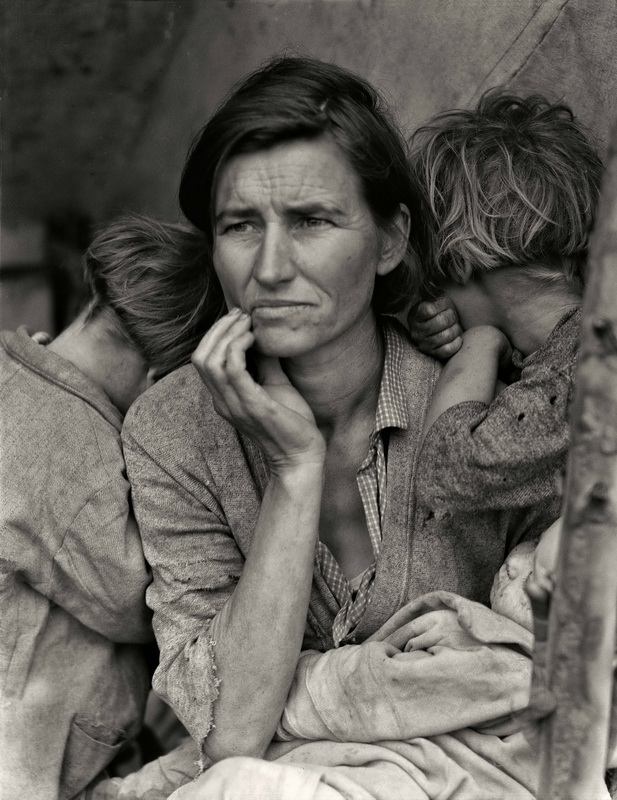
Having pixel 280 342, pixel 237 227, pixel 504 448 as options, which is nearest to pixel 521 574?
pixel 504 448

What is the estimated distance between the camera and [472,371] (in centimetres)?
230

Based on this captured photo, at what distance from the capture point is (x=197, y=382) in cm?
242

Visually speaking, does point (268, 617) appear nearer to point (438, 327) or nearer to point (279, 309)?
point (279, 309)

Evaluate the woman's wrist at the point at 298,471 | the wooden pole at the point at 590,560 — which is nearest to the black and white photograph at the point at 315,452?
the woman's wrist at the point at 298,471

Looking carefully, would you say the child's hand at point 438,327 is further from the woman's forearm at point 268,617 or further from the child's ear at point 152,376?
the child's ear at point 152,376

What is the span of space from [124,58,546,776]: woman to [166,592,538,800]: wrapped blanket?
4.7 inches

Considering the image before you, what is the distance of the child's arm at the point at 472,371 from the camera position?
2.24 meters

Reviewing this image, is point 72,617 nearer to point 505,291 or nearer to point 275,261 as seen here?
point 275,261

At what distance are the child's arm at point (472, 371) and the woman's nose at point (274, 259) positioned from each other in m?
0.45

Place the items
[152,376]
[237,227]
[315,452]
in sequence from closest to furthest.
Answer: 1. [315,452]
2. [237,227]
3. [152,376]

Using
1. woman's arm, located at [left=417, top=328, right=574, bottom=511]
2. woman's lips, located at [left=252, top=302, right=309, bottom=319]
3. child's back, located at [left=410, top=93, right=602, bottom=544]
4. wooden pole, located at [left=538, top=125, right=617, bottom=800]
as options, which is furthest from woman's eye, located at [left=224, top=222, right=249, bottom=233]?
wooden pole, located at [left=538, top=125, right=617, bottom=800]

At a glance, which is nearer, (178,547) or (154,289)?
(178,547)

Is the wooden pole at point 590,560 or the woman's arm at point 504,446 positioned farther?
the woman's arm at point 504,446

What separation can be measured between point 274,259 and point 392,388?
1.56 ft
